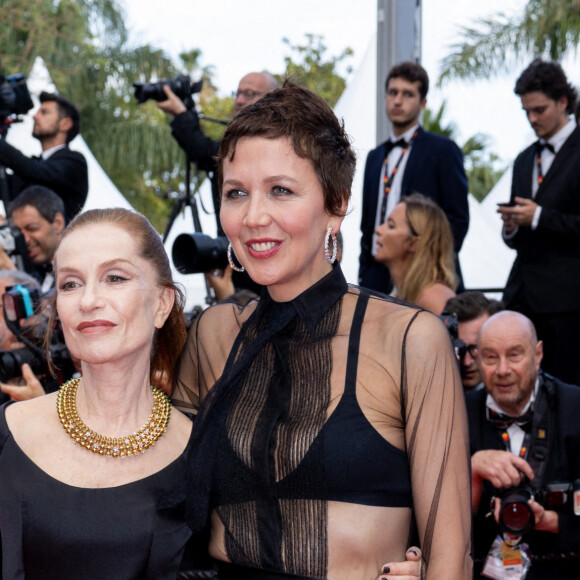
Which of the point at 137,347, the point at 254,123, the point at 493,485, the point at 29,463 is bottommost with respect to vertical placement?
the point at 493,485

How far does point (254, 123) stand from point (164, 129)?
21.3 meters

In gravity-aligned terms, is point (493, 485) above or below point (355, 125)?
below

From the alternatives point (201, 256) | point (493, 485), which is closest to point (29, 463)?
point (201, 256)

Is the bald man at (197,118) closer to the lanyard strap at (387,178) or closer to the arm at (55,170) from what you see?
the lanyard strap at (387,178)

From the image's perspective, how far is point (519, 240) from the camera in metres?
4.97

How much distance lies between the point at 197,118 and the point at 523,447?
247 centimetres

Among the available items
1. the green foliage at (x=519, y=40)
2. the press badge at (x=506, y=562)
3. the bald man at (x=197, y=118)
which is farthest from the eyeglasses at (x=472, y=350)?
the green foliage at (x=519, y=40)

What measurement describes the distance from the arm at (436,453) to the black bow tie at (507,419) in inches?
79.7

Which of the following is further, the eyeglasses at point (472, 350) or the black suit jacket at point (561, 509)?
the eyeglasses at point (472, 350)

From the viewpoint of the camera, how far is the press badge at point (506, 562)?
3480mm

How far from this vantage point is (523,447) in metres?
3.84

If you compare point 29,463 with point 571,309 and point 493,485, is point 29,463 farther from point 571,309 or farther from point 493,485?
point 571,309

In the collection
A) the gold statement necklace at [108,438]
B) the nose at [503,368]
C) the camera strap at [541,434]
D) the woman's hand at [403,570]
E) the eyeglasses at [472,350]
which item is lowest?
the camera strap at [541,434]

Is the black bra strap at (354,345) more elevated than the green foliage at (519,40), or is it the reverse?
the green foliage at (519,40)
